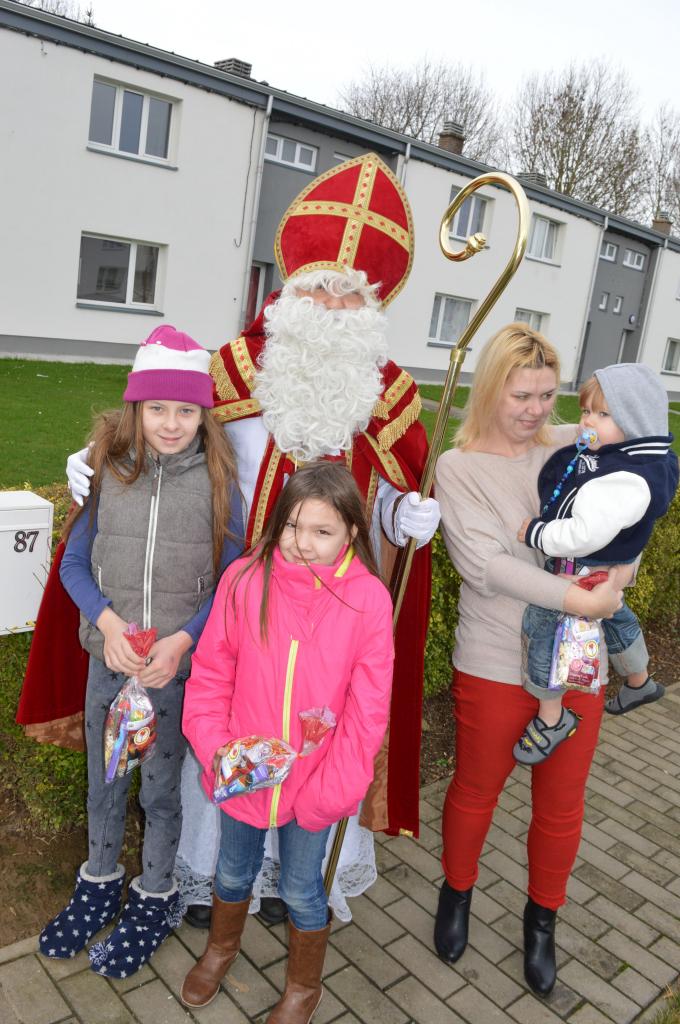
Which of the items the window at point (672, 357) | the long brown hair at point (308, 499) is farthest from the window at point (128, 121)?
the window at point (672, 357)

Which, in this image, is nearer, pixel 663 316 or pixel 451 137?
pixel 451 137

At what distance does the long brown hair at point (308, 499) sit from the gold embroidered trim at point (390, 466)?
0.37 m

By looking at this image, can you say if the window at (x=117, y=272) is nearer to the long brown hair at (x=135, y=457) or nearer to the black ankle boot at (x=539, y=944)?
the long brown hair at (x=135, y=457)

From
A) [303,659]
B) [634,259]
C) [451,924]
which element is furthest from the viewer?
[634,259]

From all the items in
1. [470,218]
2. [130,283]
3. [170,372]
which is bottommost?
[170,372]

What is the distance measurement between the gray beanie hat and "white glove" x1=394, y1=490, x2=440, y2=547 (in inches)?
25.2

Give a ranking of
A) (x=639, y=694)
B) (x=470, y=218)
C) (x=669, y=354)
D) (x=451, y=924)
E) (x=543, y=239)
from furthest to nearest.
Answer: (x=669, y=354), (x=543, y=239), (x=470, y=218), (x=639, y=694), (x=451, y=924)

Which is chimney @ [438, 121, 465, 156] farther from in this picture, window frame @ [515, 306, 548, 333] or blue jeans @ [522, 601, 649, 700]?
blue jeans @ [522, 601, 649, 700]

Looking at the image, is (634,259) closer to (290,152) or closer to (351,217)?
(290,152)

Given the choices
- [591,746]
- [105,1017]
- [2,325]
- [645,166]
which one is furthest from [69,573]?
[645,166]

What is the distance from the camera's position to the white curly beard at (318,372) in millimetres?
2619

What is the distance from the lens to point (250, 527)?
2908 millimetres

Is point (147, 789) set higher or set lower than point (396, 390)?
lower

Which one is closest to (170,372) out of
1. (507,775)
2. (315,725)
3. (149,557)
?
(149,557)
